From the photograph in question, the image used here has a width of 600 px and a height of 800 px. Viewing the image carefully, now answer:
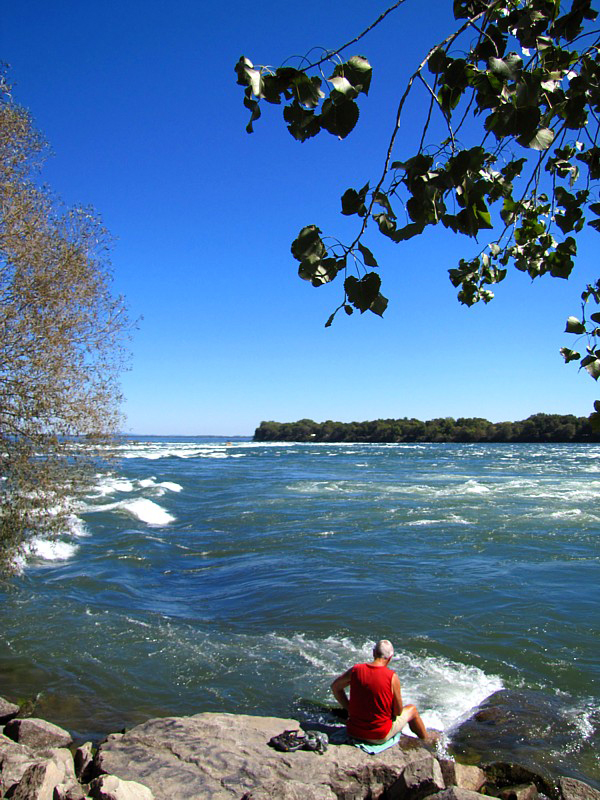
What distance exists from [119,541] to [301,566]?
748cm

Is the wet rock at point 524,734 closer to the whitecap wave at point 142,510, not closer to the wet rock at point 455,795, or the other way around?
the wet rock at point 455,795

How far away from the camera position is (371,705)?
599 cm

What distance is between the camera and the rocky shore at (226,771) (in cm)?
434

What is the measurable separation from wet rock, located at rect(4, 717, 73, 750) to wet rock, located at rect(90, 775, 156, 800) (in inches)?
72.3

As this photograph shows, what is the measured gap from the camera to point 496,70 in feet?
5.64

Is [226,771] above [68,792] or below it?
below

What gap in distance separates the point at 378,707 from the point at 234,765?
1679 mm

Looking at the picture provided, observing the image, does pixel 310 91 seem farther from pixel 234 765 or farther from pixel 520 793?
pixel 520 793

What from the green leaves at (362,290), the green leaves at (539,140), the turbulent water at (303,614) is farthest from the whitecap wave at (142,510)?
the green leaves at (539,140)

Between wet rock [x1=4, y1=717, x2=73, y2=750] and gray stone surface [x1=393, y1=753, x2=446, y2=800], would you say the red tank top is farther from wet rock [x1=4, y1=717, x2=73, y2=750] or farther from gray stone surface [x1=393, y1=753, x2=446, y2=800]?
wet rock [x1=4, y1=717, x2=73, y2=750]

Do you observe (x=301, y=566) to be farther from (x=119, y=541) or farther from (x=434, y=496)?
(x=434, y=496)

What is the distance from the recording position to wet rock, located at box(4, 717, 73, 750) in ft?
18.5

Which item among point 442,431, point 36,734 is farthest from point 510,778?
point 442,431

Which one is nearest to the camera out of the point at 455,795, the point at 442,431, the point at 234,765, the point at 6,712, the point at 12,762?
the point at 455,795
